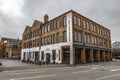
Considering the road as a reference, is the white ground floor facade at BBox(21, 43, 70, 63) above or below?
above

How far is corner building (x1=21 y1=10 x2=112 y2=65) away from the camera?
31578 mm

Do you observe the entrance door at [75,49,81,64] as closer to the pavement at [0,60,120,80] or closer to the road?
the pavement at [0,60,120,80]

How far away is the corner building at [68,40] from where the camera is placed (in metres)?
31.6

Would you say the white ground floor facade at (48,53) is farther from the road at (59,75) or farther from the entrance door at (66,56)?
the road at (59,75)

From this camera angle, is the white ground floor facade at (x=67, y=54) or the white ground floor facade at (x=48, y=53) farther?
the white ground floor facade at (x=48, y=53)

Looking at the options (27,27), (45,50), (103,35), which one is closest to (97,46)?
(103,35)

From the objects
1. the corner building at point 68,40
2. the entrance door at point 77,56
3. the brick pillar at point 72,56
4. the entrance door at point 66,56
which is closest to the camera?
the brick pillar at point 72,56

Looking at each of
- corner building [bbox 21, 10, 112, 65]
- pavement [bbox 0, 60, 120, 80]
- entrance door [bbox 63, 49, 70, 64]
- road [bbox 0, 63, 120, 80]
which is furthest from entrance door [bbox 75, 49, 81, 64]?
road [bbox 0, 63, 120, 80]

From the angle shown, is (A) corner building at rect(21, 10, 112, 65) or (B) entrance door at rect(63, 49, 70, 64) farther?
(A) corner building at rect(21, 10, 112, 65)

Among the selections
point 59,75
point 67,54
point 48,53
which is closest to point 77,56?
point 67,54

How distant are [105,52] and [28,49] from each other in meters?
29.4

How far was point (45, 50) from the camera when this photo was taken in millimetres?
40156

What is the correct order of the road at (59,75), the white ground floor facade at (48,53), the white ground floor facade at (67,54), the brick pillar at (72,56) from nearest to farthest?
1. the road at (59,75)
2. the brick pillar at (72,56)
3. the white ground floor facade at (67,54)
4. the white ground floor facade at (48,53)

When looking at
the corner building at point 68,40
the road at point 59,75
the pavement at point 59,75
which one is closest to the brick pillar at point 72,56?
the corner building at point 68,40
